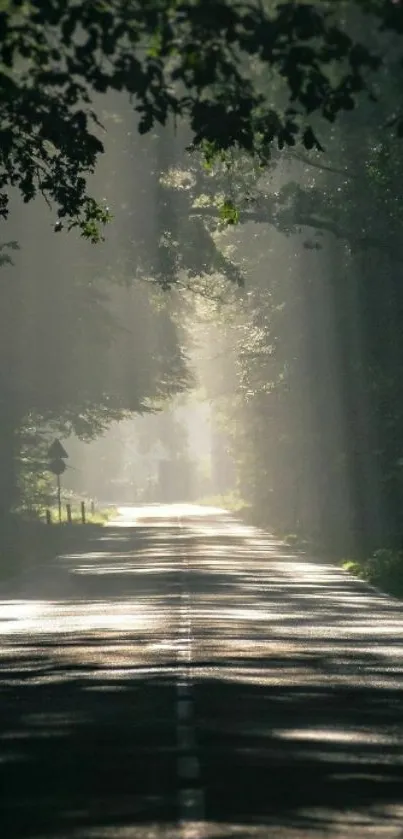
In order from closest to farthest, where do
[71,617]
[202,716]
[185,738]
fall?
[185,738], [202,716], [71,617]

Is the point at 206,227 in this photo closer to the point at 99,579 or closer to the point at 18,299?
the point at 18,299

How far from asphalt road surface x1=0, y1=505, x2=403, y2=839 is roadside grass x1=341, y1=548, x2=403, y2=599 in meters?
3.33

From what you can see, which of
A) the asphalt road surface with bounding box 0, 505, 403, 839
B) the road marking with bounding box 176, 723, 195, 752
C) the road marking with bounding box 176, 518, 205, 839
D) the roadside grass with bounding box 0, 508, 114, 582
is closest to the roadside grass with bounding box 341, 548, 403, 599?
the asphalt road surface with bounding box 0, 505, 403, 839

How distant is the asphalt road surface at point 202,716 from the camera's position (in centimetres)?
981

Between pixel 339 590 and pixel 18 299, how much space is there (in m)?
27.4

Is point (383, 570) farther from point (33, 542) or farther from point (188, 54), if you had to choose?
point (188, 54)

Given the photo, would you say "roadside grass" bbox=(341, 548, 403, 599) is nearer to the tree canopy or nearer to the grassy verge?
the grassy verge

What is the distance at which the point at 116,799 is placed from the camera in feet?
33.7

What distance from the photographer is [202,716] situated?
14391mm

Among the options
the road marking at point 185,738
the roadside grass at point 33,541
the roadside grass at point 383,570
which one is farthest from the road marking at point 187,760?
the roadside grass at point 33,541

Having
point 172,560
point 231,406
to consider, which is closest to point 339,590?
point 172,560

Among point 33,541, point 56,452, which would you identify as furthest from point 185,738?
point 56,452

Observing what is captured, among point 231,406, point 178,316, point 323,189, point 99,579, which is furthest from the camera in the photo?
point 231,406

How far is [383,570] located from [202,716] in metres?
24.5
